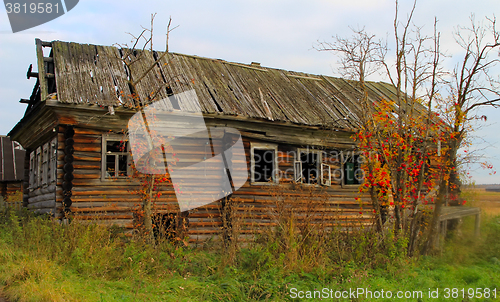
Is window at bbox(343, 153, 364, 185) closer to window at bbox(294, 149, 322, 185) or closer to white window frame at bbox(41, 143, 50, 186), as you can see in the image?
window at bbox(294, 149, 322, 185)

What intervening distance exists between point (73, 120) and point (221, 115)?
3637 mm

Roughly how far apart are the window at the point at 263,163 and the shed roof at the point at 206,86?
0.91 m

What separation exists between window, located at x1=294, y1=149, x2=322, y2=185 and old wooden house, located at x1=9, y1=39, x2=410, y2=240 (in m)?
0.03

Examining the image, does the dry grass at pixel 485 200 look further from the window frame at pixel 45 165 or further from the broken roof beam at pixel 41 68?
the window frame at pixel 45 165

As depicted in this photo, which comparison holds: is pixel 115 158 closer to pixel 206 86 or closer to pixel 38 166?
pixel 206 86

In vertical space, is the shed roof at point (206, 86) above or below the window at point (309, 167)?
above

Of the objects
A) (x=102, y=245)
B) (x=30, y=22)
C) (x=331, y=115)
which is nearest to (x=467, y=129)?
(x=331, y=115)

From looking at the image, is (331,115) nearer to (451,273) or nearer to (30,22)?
(451,273)

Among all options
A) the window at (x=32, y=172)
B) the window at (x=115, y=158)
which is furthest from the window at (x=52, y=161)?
the window at (x=32, y=172)

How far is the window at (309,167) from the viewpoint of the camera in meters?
11.9

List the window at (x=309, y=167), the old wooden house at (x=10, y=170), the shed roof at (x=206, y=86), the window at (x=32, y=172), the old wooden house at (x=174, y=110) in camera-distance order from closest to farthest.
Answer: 1. the old wooden house at (x=174, y=110)
2. the shed roof at (x=206, y=86)
3. the window at (x=309, y=167)
4. the window at (x=32, y=172)
5. the old wooden house at (x=10, y=170)

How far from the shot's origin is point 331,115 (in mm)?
12852

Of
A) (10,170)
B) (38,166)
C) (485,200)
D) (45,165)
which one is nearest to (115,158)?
(45,165)

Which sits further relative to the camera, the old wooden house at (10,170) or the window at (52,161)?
the old wooden house at (10,170)
